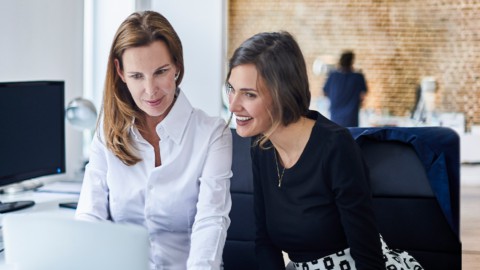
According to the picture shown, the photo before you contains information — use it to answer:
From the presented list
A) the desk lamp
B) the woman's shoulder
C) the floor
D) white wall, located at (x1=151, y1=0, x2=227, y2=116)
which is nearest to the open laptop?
the woman's shoulder

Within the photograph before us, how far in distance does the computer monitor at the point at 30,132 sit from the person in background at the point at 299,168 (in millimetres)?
1043

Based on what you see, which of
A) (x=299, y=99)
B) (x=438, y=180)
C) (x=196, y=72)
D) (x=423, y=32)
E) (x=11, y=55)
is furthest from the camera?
(x=423, y=32)

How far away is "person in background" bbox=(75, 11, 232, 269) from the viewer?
1.91 m

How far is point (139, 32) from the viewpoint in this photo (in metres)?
1.91

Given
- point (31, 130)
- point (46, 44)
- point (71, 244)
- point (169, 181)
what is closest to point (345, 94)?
point (46, 44)

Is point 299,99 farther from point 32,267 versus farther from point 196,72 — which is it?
point 196,72

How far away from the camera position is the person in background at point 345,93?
768 centimetres

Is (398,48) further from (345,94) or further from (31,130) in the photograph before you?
(31,130)

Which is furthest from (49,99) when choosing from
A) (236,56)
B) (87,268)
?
(87,268)

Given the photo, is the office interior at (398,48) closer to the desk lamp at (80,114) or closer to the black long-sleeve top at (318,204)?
the desk lamp at (80,114)

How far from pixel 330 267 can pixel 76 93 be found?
2191 millimetres

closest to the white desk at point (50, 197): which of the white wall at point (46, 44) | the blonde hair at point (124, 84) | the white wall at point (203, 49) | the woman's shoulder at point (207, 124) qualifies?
the white wall at point (46, 44)

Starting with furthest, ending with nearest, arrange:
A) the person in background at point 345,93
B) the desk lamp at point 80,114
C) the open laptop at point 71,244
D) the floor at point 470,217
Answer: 1. the person in background at point 345,93
2. the floor at point 470,217
3. the desk lamp at point 80,114
4. the open laptop at point 71,244

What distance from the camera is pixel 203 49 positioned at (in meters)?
5.25
